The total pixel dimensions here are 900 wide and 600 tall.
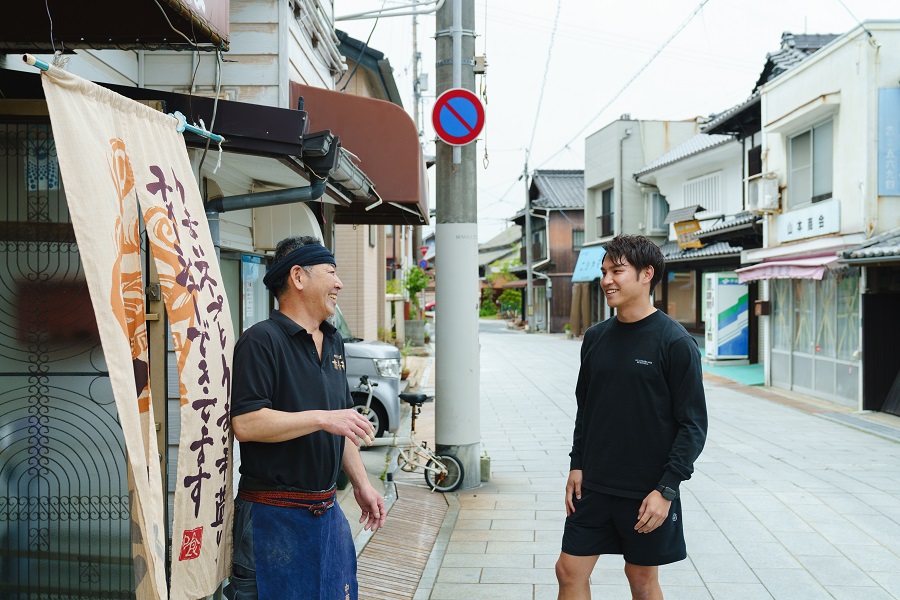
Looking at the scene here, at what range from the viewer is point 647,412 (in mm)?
3521

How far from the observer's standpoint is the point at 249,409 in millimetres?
2908

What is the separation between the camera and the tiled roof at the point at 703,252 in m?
22.4

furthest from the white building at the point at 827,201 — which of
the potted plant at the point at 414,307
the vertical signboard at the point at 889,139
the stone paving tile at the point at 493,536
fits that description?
the potted plant at the point at 414,307

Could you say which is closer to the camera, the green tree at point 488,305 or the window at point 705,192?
the window at point 705,192

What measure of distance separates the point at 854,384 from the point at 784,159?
16.8 ft

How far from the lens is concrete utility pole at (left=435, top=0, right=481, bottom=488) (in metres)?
7.57

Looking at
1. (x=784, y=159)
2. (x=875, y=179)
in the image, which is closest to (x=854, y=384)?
(x=875, y=179)

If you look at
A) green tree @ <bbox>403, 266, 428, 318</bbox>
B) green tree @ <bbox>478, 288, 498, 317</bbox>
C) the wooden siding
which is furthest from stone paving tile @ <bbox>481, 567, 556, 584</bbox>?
green tree @ <bbox>478, 288, 498, 317</bbox>

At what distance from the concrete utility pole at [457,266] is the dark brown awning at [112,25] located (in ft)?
13.2

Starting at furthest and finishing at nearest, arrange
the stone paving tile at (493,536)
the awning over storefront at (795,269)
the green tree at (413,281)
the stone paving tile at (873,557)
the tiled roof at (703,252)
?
the green tree at (413,281) < the tiled roof at (703,252) < the awning over storefront at (795,269) < the stone paving tile at (493,536) < the stone paving tile at (873,557)

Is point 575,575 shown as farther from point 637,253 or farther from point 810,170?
point 810,170

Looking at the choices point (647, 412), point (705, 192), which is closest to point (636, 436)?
point (647, 412)

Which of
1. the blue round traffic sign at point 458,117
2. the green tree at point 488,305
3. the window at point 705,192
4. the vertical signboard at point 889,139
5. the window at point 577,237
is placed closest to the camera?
the blue round traffic sign at point 458,117

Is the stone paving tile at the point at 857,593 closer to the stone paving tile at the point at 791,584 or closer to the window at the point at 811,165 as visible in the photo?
the stone paving tile at the point at 791,584
